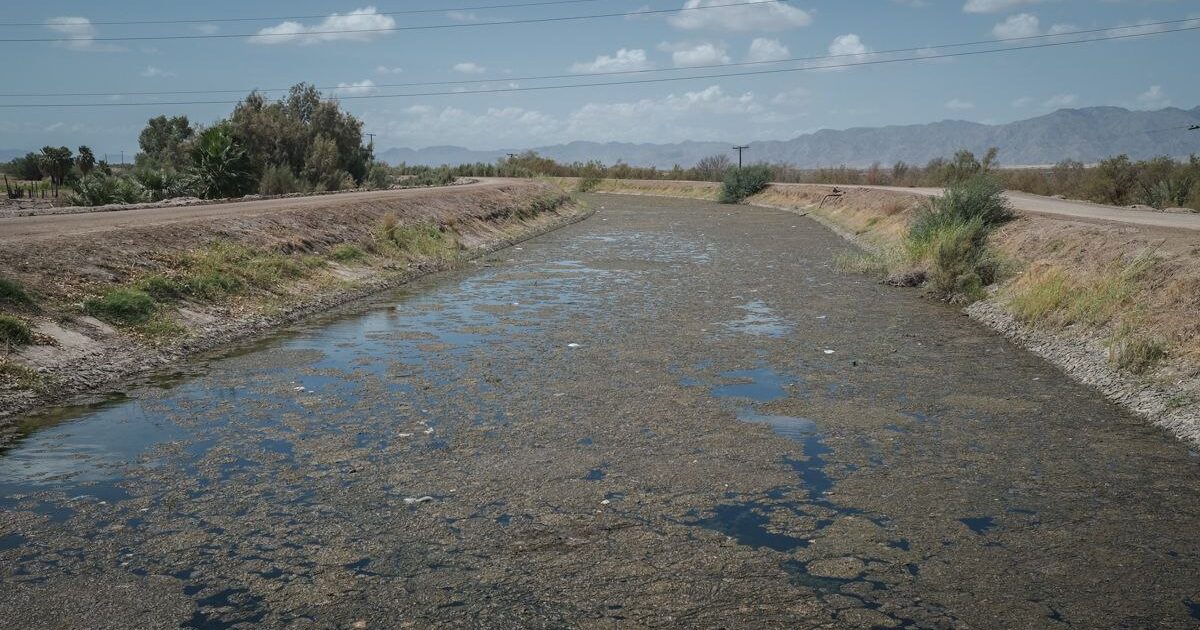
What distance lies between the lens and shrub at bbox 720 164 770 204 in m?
63.9

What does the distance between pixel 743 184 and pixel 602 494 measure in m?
58.9

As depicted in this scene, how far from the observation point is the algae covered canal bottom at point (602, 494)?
5.54 metres

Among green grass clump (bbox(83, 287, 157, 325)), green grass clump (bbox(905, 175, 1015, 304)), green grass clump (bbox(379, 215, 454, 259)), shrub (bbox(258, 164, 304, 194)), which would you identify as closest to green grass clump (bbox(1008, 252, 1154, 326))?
green grass clump (bbox(905, 175, 1015, 304))

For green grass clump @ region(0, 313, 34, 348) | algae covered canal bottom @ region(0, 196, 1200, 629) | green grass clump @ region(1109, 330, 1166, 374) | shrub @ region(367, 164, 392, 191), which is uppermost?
shrub @ region(367, 164, 392, 191)

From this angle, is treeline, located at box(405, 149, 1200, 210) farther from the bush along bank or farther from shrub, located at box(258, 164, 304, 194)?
shrub, located at box(258, 164, 304, 194)

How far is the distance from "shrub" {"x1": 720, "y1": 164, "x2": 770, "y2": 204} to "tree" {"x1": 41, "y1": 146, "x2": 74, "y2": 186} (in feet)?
130

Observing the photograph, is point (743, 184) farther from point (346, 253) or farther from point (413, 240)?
point (346, 253)

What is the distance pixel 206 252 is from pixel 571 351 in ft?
27.0

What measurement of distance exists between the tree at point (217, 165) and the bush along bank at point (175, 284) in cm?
1013

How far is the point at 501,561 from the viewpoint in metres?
6.05

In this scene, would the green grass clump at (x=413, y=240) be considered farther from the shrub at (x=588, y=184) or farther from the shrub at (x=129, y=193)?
the shrub at (x=588, y=184)

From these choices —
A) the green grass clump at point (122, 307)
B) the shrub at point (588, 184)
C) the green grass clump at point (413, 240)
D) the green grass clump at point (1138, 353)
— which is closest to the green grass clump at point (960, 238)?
the green grass clump at point (1138, 353)

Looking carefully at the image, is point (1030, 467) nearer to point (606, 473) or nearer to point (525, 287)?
point (606, 473)

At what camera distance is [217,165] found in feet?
113
